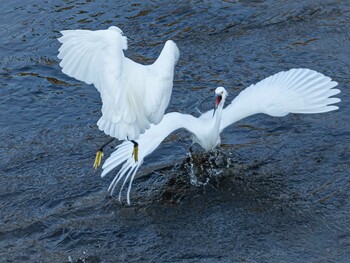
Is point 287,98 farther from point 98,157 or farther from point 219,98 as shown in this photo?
point 98,157

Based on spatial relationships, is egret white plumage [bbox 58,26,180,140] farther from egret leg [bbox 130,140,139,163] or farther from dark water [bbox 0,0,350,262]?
dark water [bbox 0,0,350,262]

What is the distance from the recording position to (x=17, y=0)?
11.6 meters

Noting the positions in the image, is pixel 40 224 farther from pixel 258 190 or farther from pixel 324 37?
pixel 324 37

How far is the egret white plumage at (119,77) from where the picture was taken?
6.40m

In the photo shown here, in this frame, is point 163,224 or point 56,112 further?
point 56,112

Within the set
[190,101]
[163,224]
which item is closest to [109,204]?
[163,224]

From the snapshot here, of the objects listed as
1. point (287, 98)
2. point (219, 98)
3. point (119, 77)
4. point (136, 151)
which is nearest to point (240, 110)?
point (219, 98)

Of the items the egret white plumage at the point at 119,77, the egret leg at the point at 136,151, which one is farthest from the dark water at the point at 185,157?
the egret white plumage at the point at 119,77

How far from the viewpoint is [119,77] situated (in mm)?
6438

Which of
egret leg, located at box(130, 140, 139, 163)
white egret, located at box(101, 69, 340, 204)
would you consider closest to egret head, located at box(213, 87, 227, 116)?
white egret, located at box(101, 69, 340, 204)

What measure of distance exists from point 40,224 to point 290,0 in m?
5.50

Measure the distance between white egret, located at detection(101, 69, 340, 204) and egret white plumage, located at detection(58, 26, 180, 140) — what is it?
0.86 metres

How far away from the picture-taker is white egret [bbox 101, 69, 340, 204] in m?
7.51

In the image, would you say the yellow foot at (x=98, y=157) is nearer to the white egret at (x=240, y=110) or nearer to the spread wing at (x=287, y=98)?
the white egret at (x=240, y=110)
